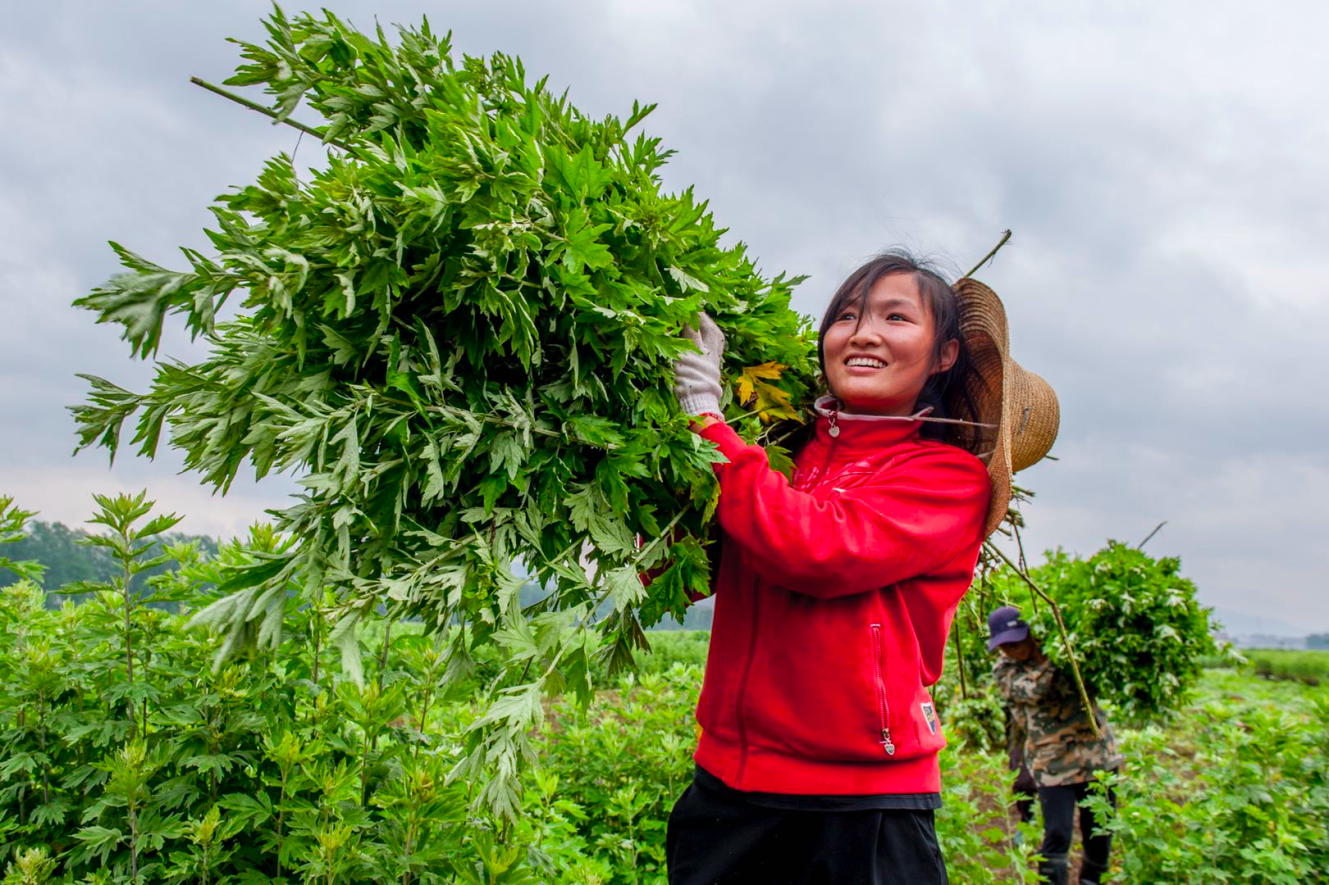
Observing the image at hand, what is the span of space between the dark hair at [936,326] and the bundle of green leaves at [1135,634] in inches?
141

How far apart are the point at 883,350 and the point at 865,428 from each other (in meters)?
0.22

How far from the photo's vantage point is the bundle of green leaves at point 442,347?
144cm

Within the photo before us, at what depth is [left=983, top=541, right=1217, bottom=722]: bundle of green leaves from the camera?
5.60m

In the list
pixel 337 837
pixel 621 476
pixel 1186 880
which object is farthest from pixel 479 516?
pixel 1186 880

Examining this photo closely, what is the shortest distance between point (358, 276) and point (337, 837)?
1328 millimetres

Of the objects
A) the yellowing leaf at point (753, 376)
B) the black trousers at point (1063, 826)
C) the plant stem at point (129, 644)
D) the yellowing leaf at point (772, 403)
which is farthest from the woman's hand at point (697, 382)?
the black trousers at point (1063, 826)

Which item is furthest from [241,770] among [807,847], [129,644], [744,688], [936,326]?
[936,326]

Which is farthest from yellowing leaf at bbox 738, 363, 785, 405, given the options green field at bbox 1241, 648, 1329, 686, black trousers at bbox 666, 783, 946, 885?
green field at bbox 1241, 648, 1329, 686

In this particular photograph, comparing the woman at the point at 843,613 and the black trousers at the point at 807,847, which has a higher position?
the woman at the point at 843,613

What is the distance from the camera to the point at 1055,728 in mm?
5582

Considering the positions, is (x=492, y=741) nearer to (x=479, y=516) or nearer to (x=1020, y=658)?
(x=479, y=516)

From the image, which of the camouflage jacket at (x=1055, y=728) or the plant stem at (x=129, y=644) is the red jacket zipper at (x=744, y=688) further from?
the camouflage jacket at (x=1055, y=728)

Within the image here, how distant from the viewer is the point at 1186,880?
13.4 feet

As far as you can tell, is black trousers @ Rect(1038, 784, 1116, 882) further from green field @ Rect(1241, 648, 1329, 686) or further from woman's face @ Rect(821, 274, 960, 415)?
green field @ Rect(1241, 648, 1329, 686)
